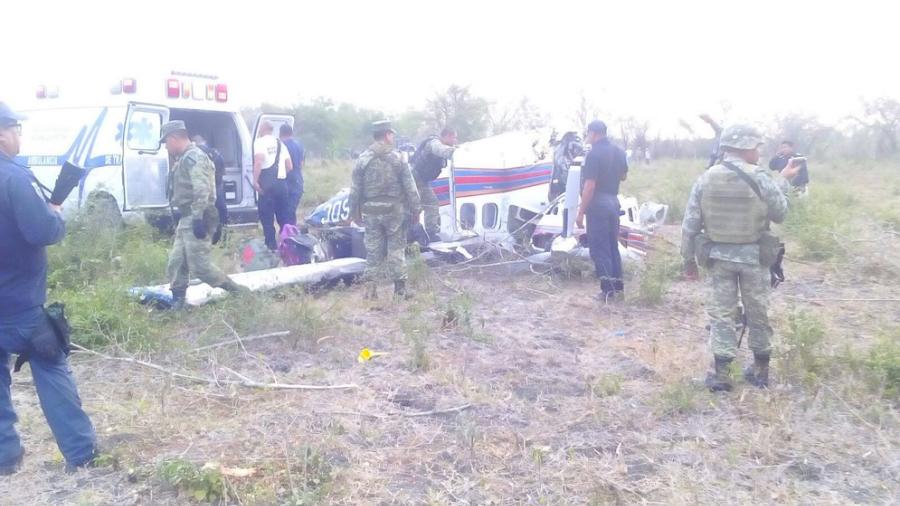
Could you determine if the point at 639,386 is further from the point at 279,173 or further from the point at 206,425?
the point at 279,173

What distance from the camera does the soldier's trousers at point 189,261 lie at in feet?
21.2

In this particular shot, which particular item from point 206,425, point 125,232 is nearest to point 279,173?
point 125,232

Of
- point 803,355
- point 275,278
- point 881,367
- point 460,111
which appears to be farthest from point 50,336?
point 460,111

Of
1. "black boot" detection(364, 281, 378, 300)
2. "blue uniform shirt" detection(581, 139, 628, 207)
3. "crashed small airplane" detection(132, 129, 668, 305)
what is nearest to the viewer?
"blue uniform shirt" detection(581, 139, 628, 207)

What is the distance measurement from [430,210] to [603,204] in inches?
95.1

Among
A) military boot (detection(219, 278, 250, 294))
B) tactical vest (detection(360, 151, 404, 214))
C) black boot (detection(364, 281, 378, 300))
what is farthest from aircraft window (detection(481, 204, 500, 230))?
military boot (detection(219, 278, 250, 294))

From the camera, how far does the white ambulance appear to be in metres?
8.99

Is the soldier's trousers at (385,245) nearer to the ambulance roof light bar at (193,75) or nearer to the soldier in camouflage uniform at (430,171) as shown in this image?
the soldier in camouflage uniform at (430,171)

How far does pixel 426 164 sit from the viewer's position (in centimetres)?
884

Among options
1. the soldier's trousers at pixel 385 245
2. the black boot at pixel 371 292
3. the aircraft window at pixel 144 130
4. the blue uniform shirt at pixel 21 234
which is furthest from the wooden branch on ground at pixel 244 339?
the aircraft window at pixel 144 130

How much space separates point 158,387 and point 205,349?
61 centimetres

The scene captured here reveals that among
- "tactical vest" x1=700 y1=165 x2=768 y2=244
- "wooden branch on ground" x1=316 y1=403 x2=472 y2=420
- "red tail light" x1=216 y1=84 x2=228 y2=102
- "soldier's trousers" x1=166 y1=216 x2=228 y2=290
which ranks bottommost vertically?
"wooden branch on ground" x1=316 y1=403 x2=472 y2=420

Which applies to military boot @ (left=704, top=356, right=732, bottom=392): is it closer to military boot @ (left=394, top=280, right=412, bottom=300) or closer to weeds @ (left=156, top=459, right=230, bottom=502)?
weeds @ (left=156, top=459, right=230, bottom=502)

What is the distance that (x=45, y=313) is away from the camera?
3752 mm
